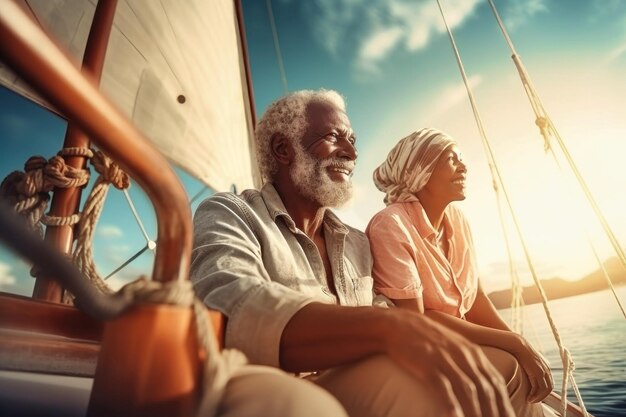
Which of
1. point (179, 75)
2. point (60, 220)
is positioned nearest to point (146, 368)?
point (60, 220)

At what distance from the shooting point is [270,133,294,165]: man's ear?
4.82ft

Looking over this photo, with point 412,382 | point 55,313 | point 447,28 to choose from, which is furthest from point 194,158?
point 412,382

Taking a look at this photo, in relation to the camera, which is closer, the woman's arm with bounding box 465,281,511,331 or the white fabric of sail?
the woman's arm with bounding box 465,281,511,331

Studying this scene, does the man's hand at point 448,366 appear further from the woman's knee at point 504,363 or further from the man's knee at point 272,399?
the woman's knee at point 504,363

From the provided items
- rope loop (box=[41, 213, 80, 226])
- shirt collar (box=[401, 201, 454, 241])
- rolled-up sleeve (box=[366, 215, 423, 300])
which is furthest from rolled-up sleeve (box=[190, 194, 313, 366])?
shirt collar (box=[401, 201, 454, 241])

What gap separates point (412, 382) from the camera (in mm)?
485

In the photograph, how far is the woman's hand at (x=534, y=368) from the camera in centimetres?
101

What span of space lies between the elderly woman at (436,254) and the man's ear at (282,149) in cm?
47

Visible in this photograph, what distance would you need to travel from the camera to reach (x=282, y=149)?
1496mm

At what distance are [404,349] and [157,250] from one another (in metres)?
0.36

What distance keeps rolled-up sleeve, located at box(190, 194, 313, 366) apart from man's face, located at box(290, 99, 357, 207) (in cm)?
49

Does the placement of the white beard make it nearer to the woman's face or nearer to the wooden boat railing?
the woman's face

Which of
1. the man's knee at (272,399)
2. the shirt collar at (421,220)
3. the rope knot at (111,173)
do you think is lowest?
the man's knee at (272,399)

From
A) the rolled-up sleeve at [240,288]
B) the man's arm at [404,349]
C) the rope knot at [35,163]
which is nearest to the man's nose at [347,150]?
the rolled-up sleeve at [240,288]
